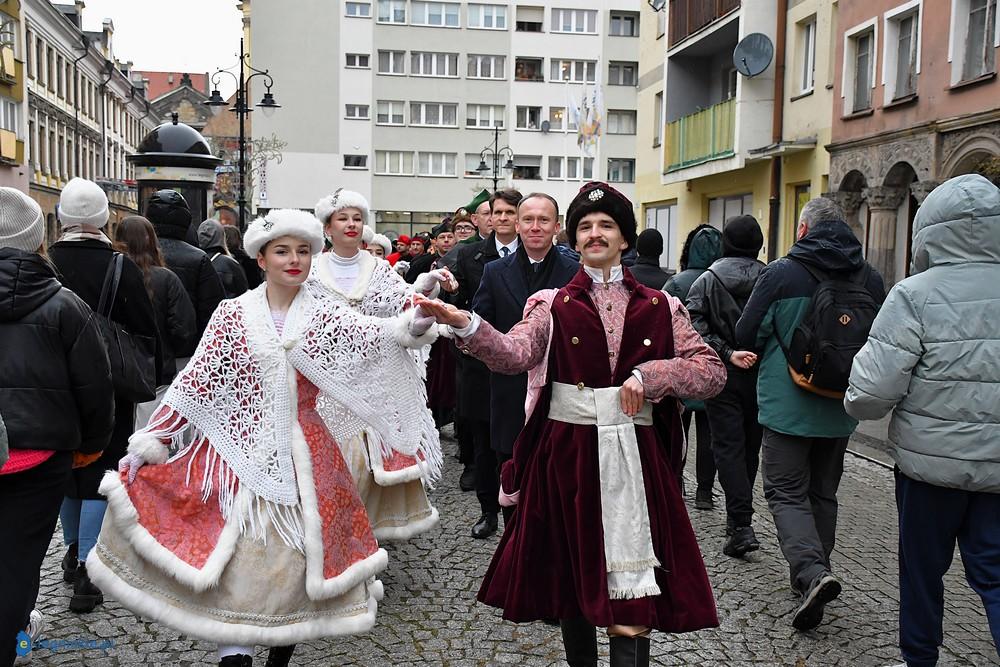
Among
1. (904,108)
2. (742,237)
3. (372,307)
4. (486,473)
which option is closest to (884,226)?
(904,108)

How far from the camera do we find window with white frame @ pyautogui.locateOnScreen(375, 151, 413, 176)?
57031 mm

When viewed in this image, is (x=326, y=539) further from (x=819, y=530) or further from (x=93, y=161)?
(x=93, y=161)

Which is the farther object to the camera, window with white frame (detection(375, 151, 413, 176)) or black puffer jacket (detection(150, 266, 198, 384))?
window with white frame (detection(375, 151, 413, 176))

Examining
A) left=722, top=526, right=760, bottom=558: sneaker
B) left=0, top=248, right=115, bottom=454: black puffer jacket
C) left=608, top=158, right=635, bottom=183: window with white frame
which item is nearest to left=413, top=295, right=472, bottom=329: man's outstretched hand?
left=0, top=248, right=115, bottom=454: black puffer jacket

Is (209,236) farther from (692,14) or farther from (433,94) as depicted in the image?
(433,94)

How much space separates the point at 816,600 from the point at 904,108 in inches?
556

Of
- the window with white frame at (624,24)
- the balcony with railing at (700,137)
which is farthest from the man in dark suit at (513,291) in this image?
the window with white frame at (624,24)

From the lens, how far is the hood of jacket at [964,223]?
416cm

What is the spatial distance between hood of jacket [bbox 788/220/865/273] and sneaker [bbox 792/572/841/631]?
157 cm

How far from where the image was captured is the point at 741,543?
6605 mm

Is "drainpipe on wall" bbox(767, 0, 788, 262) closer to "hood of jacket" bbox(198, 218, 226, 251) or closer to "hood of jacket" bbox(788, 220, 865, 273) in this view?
"hood of jacket" bbox(198, 218, 226, 251)

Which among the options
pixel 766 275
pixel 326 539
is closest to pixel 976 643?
pixel 766 275

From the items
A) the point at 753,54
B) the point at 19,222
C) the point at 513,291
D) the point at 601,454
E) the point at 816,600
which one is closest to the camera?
the point at 601,454

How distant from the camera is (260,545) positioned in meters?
4.00
